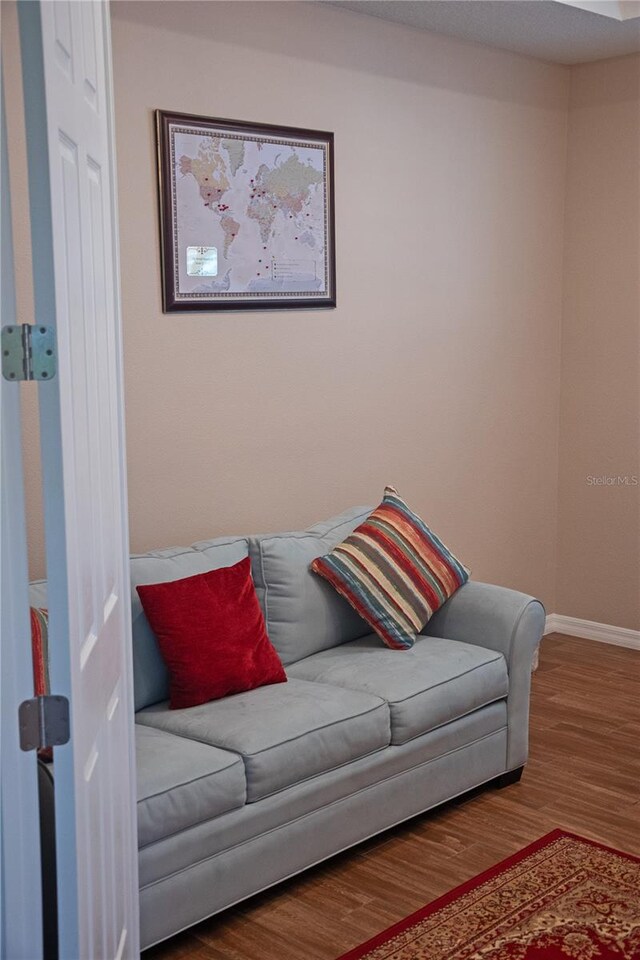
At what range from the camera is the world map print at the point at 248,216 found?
3.73m

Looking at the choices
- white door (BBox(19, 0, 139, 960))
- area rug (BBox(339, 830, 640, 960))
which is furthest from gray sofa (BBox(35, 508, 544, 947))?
white door (BBox(19, 0, 139, 960))

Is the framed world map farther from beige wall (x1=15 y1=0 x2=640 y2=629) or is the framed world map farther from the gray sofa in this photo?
the gray sofa

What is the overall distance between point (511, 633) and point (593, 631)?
76.5 inches

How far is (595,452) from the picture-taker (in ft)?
17.6

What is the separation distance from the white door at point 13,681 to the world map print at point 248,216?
2.14m

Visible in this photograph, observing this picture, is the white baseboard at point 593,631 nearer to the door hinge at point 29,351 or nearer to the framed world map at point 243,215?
the framed world map at point 243,215

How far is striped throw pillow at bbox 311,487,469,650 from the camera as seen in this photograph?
3680 millimetres

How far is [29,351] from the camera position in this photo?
62.8 inches

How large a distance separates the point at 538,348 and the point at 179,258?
7.39 feet

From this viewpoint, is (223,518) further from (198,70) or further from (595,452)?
(595,452)

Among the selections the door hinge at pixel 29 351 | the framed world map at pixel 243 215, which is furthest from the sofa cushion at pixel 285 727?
the door hinge at pixel 29 351

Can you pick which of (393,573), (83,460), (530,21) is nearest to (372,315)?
(393,573)

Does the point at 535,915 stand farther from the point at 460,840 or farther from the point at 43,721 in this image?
the point at 43,721

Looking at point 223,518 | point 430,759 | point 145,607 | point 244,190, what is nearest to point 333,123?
point 244,190
